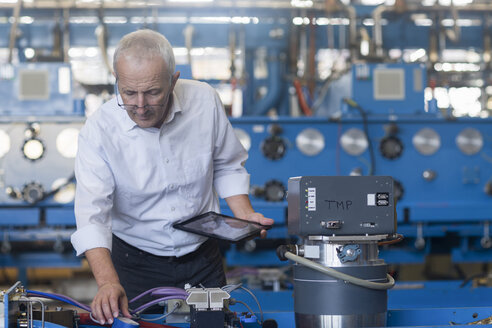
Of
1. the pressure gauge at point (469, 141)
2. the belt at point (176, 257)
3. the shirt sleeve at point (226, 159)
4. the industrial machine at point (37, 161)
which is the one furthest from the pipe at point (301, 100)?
the belt at point (176, 257)

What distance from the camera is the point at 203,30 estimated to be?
15.8 ft

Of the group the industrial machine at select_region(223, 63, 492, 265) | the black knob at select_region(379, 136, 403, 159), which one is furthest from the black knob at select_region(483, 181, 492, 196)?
the black knob at select_region(379, 136, 403, 159)

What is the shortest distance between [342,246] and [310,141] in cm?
258

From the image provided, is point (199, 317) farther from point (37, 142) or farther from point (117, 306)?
point (37, 142)

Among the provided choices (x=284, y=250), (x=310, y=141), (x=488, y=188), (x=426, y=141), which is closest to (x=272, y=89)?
(x=310, y=141)

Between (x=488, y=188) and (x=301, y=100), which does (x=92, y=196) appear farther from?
(x=488, y=188)

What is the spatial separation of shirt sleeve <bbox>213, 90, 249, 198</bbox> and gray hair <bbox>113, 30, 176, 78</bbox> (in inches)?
13.7

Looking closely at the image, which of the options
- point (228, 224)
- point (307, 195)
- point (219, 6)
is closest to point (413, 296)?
point (228, 224)

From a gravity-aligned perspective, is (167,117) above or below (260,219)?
above

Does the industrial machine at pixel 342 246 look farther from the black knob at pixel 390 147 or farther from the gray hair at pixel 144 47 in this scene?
the black knob at pixel 390 147

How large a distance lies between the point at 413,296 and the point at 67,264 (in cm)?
192

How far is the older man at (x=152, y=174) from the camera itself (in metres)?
1.66

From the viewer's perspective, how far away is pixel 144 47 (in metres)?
1.65

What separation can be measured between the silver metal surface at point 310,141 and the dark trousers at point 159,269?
6.56 ft
